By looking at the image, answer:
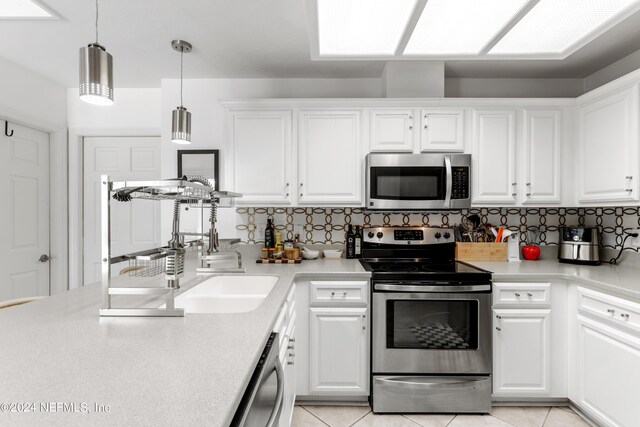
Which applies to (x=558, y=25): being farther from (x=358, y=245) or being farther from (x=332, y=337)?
(x=332, y=337)

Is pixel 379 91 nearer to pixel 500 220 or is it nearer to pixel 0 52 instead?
pixel 500 220

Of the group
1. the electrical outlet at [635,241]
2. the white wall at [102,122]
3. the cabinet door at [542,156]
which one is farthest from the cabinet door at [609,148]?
the white wall at [102,122]

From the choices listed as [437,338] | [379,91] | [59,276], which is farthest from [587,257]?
[59,276]

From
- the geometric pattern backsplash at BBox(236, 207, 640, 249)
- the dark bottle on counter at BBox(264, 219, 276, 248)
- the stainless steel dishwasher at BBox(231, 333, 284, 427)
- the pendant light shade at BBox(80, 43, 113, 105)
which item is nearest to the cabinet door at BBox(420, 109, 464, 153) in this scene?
the geometric pattern backsplash at BBox(236, 207, 640, 249)

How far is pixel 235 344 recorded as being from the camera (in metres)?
0.95

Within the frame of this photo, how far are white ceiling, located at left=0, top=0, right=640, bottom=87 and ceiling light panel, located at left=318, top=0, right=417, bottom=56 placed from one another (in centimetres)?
27

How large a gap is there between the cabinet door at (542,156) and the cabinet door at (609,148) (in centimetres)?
15

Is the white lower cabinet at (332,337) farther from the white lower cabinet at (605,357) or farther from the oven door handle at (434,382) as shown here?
the white lower cabinet at (605,357)

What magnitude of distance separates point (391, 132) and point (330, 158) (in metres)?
0.50

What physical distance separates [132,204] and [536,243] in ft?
12.2

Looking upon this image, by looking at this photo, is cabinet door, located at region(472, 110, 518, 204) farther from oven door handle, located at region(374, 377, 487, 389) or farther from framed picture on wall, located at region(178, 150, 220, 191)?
framed picture on wall, located at region(178, 150, 220, 191)

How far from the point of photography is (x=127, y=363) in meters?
0.82

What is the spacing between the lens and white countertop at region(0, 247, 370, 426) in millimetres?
630

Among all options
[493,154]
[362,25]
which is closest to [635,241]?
[493,154]
